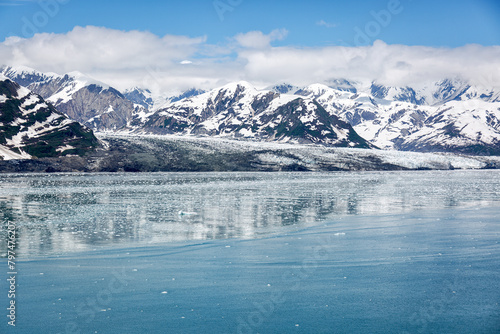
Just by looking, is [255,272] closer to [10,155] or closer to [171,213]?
[171,213]

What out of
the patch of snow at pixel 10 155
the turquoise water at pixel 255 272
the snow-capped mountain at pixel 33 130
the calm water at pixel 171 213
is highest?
the snow-capped mountain at pixel 33 130

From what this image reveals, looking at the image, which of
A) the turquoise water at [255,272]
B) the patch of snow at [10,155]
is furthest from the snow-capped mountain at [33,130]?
the turquoise water at [255,272]

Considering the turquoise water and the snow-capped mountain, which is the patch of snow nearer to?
the snow-capped mountain

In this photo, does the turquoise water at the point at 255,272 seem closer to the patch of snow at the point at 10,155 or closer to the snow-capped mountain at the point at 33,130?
the patch of snow at the point at 10,155

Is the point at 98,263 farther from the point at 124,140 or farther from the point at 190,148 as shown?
the point at 124,140

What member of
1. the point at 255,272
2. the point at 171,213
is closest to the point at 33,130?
A: the point at 171,213

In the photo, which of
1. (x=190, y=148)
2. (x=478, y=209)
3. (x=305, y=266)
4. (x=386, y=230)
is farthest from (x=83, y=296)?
(x=190, y=148)

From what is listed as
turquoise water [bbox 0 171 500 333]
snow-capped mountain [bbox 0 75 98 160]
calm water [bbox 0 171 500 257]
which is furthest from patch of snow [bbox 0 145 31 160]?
turquoise water [bbox 0 171 500 333]
